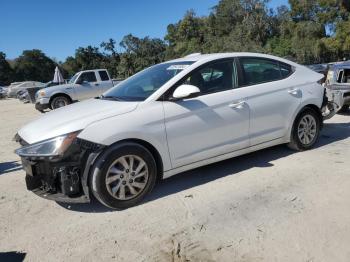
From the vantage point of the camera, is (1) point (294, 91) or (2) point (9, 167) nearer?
(1) point (294, 91)

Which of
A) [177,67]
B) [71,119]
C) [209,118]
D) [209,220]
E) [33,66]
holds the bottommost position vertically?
[209,220]

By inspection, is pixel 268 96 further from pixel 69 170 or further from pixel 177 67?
pixel 69 170

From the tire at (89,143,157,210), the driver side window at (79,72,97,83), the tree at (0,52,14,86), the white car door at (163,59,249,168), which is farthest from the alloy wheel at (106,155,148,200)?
the tree at (0,52,14,86)

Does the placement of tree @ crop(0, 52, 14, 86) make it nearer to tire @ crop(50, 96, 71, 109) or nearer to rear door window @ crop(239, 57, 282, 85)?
tire @ crop(50, 96, 71, 109)

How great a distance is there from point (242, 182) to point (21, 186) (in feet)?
10.1

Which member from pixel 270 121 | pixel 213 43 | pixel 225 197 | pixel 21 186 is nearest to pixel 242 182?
pixel 225 197

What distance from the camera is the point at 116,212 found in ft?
13.9

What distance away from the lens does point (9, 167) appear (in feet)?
21.4

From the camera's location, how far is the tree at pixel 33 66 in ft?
259

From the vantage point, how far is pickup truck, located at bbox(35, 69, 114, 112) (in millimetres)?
15514

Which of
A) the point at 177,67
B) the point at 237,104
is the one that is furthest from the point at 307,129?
the point at 177,67

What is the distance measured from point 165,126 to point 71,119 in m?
1.07

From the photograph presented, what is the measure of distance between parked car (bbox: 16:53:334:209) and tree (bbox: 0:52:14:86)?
76.3m

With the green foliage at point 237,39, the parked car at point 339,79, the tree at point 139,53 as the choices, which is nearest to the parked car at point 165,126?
the parked car at point 339,79
